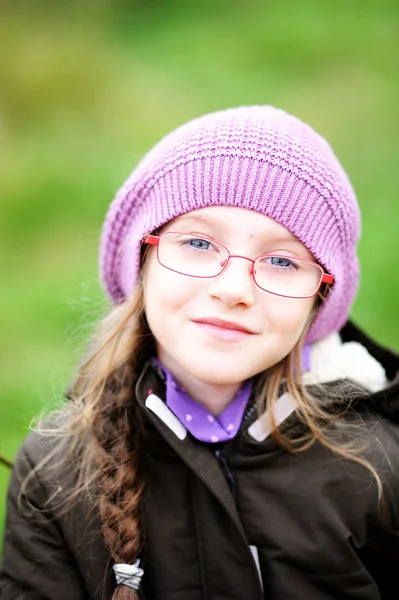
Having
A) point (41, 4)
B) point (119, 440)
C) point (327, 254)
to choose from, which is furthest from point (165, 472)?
point (41, 4)

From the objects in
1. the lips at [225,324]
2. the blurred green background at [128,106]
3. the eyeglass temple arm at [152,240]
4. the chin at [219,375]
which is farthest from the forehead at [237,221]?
the blurred green background at [128,106]

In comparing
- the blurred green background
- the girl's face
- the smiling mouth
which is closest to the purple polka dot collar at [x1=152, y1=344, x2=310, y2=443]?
the girl's face

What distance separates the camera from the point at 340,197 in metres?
1.82

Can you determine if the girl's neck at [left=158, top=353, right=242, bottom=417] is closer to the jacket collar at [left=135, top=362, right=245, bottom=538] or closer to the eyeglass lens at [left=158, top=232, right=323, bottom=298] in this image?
the jacket collar at [left=135, top=362, right=245, bottom=538]

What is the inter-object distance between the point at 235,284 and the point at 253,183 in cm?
24

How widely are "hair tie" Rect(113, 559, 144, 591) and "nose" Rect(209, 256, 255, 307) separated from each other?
70cm

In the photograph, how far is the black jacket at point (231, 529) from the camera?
1.86 meters

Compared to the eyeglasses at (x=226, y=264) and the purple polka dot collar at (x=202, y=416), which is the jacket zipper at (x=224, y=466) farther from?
the eyeglasses at (x=226, y=264)

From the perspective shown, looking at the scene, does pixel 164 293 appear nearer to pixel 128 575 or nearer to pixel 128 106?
pixel 128 575

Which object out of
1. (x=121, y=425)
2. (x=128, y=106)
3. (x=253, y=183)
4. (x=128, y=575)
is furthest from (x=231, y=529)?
(x=128, y=106)

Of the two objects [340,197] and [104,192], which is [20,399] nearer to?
[104,192]

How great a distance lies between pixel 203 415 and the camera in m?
1.90

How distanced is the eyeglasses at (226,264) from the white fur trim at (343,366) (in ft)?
0.99

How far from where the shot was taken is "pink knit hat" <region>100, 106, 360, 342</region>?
172 centimetres
